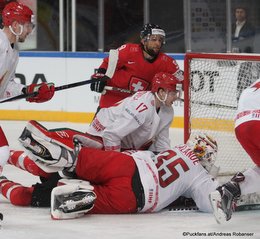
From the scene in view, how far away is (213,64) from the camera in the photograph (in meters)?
5.38

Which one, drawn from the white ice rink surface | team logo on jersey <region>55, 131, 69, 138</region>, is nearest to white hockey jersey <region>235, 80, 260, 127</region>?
the white ice rink surface

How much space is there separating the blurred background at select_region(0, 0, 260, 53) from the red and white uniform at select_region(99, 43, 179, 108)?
3.16 meters

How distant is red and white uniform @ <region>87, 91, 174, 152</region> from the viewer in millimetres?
4648

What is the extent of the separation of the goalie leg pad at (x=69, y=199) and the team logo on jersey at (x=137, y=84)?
143 cm

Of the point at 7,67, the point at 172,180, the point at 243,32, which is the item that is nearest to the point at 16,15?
the point at 7,67

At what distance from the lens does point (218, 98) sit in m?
5.43

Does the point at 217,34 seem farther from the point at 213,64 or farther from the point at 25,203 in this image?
the point at 25,203

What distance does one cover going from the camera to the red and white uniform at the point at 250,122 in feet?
12.7

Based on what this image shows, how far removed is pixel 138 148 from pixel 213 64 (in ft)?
2.49

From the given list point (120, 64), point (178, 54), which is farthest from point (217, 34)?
point (120, 64)

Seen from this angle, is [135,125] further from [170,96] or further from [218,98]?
[218,98]

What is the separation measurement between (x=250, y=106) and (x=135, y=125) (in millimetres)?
865

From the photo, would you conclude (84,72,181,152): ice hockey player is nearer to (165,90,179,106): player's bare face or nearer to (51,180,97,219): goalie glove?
(165,90,179,106): player's bare face

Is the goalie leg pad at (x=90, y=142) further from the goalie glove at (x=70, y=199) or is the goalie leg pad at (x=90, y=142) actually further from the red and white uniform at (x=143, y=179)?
the goalie glove at (x=70, y=199)
